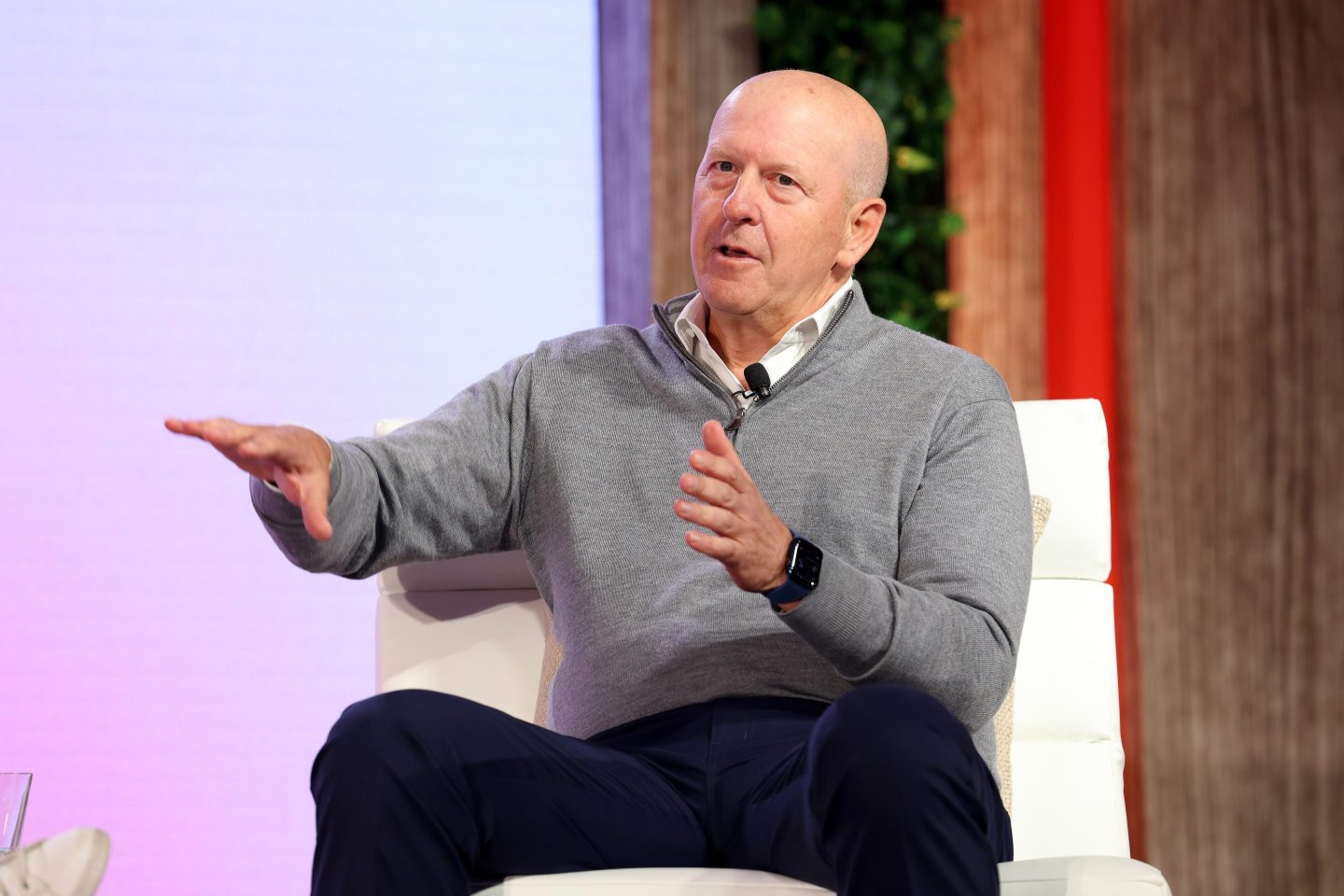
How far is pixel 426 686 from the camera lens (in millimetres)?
1792

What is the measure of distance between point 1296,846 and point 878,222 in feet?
5.93

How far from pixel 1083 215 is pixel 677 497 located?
169cm

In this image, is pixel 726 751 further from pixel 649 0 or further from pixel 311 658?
pixel 649 0

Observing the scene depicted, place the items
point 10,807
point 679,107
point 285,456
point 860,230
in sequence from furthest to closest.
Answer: point 679,107
point 860,230
point 10,807
point 285,456

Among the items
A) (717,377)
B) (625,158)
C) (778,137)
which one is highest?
(625,158)

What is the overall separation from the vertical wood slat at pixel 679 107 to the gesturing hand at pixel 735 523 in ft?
5.21

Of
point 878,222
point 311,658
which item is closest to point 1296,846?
point 878,222

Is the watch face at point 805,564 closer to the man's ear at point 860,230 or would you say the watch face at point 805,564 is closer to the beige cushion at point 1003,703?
the beige cushion at point 1003,703

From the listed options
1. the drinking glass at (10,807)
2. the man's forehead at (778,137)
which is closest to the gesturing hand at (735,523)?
the man's forehead at (778,137)

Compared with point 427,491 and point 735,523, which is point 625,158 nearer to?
point 427,491

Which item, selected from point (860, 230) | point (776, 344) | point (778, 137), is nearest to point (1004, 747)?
point (776, 344)

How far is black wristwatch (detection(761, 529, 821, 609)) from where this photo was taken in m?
1.20

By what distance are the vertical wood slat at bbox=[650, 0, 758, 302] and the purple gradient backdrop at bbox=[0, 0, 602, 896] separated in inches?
12.2

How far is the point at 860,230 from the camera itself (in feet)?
5.87
